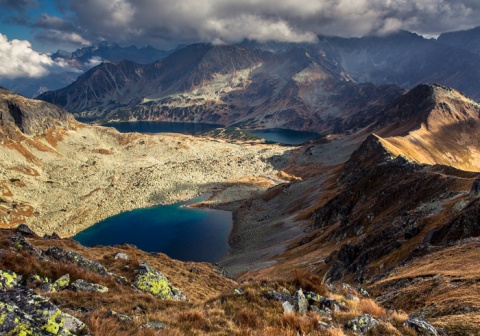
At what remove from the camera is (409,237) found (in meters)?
36.2

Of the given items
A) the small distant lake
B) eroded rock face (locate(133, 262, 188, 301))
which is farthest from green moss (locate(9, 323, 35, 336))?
the small distant lake

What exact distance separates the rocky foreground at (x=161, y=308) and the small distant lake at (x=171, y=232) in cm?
6641

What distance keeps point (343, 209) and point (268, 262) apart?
21560 millimetres

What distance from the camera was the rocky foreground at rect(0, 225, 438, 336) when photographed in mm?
10133

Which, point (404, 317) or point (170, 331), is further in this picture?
point (404, 317)

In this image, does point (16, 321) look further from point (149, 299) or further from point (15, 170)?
point (15, 170)

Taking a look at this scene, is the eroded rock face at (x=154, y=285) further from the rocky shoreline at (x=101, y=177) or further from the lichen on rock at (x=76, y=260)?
the rocky shoreline at (x=101, y=177)

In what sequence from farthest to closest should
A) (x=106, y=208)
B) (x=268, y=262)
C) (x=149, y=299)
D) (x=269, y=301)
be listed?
1. (x=106, y=208)
2. (x=268, y=262)
3. (x=149, y=299)
4. (x=269, y=301)

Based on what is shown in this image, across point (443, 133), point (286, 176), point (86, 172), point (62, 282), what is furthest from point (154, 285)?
point (443, 133)

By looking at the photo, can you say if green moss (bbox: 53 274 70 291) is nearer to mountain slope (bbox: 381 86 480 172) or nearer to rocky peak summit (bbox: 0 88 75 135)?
mountain slope (bbox: 381 86 480 172)

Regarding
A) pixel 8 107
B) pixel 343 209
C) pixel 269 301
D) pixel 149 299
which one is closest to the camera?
pixel 269 301

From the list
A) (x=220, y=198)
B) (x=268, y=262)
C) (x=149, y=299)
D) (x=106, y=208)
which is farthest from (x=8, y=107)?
(x=149, y=299)

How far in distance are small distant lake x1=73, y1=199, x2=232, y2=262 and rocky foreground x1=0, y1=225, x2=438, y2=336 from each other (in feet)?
218

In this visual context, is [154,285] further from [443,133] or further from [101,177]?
[443,133]
